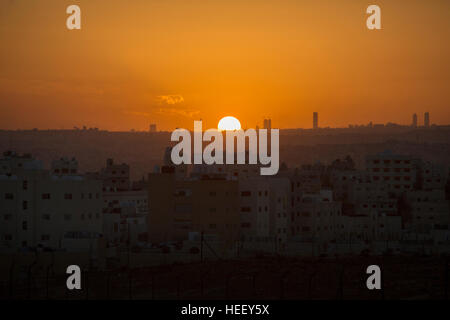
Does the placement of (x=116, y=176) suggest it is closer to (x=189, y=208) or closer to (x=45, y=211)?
(x=189, y=208)

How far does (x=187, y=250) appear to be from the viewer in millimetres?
39750

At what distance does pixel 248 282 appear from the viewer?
33.3 meters

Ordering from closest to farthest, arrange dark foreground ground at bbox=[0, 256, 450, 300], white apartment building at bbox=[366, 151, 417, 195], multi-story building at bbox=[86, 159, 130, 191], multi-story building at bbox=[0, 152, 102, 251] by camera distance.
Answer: dark foreground ground at bbox=[0, 256, 450, 300] → multi-story building at bbox=[0, 152, 102, 251] → multi-story building at bbox=[86, 159, 130, 191] → white apartment building at bbox=[366, 151, 417, 195]

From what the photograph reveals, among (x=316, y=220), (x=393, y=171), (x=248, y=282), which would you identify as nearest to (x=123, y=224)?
(x=316, y=220)

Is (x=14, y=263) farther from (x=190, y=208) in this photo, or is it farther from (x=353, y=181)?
(x=353, y=181)

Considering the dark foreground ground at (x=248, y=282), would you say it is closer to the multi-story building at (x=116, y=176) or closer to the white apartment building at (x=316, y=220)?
the white apartment building at (x=316, y=220)

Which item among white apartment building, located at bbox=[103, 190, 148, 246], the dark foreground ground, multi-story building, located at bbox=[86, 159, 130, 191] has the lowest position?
the dark foreground ground

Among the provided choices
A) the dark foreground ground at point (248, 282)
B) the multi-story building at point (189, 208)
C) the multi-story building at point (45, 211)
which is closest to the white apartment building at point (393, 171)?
the multi-story building at point (189, 208)

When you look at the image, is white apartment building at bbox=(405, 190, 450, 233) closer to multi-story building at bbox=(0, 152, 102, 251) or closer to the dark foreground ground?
the dark foreground ground

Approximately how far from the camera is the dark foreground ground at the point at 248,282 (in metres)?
30.2

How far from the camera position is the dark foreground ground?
98.9ft

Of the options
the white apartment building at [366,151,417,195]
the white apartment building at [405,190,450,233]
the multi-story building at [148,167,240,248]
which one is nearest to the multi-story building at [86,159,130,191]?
the white apartment building at [366,151,417,195]
